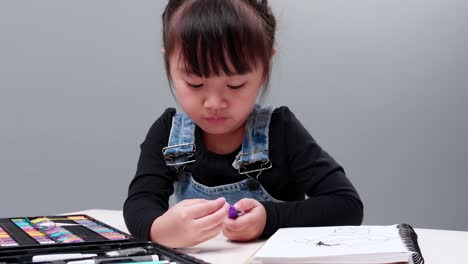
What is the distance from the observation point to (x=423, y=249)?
2.23 ft

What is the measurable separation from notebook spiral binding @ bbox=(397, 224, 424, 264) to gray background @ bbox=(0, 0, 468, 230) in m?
0.97

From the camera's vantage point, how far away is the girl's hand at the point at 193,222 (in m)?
0.67

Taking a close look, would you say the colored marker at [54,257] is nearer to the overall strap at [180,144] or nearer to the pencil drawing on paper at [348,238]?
the pencil drawing on paper at [348,238]

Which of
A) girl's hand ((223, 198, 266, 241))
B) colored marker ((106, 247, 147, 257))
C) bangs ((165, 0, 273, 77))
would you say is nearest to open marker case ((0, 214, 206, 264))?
colored marker ((106, 247, 147, 257))

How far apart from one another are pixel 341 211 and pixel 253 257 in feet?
0.84

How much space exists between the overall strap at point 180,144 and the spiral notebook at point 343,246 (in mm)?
249

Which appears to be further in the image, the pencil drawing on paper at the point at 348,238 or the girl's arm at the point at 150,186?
the girl's arm at the point at 150,186

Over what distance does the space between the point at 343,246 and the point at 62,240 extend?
273mm

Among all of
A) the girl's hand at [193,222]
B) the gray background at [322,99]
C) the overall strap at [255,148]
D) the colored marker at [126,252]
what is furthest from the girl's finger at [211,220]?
the gray background at [322,99]

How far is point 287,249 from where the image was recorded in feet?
1.96

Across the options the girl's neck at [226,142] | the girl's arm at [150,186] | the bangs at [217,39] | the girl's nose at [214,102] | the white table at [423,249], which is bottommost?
the white table at [423,249]

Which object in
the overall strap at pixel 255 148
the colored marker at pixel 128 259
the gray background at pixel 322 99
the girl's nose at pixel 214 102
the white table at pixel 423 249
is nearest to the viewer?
the colored marker at pixel 128 259

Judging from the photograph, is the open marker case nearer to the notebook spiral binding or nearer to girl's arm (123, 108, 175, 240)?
girl's arm (123, 108, 175, 240)

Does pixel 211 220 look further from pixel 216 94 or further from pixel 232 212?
pixel 216 94
